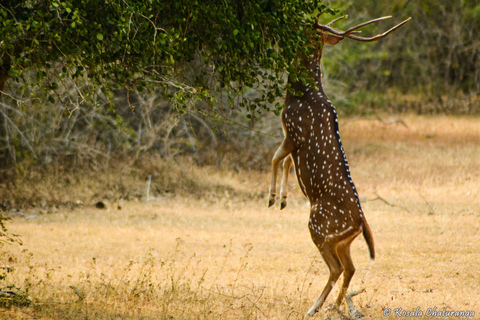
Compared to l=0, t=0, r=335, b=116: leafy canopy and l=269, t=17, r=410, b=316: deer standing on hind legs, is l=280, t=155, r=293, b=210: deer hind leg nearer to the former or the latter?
l=269, t=17, r=410, b=316: deer standing on hind legs

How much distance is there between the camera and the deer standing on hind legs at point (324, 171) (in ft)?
22.8

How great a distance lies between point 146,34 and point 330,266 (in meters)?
3.22

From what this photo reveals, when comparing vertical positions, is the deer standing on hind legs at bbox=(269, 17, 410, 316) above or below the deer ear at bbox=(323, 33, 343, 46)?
below

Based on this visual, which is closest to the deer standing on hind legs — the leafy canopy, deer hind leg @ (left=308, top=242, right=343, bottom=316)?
deer hind leg @ (left=308, top=242, right=343, bottom=316)

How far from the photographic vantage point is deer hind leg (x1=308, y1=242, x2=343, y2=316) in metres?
6.90

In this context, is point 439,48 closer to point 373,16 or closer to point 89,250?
point 373,16

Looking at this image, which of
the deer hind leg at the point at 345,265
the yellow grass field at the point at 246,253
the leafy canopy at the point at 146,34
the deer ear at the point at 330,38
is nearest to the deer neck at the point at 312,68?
the deer ear at the point at 330,38

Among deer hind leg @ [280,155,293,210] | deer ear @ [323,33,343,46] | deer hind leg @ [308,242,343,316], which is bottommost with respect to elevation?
deer hind leg @ [308,242,343,316]

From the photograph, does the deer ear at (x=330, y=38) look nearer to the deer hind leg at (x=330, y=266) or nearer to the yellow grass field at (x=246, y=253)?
the deer hind leg at (x=330, y=266)

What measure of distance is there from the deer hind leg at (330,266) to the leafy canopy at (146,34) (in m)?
1.99

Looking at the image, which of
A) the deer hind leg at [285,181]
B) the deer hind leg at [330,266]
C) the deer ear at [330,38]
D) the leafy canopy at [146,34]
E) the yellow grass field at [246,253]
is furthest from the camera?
the deer hind leg at [285,181]

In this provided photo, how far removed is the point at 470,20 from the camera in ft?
93.1

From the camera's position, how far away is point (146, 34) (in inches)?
234

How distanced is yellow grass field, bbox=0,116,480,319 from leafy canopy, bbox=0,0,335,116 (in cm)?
267
